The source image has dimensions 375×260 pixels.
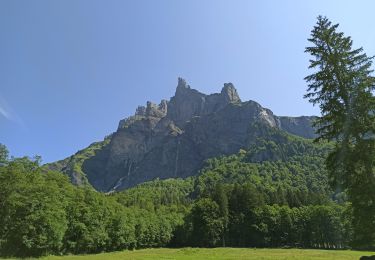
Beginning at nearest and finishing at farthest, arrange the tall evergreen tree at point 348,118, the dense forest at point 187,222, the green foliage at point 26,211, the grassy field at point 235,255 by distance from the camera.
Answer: the tall evergreen tree at point 348,118 < the green foliage at point 26,211 < the grassy field at point 235,255 < the dense forest at point 187,222

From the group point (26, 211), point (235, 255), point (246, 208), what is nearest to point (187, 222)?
point (246, 208)

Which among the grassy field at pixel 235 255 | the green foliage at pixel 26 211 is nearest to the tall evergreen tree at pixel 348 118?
the grassy field at pixel 235 255

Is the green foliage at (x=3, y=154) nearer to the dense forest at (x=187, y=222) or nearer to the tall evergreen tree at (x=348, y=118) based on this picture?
the dense forest at (x=187, y=222)

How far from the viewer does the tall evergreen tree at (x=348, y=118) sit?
86.5ft

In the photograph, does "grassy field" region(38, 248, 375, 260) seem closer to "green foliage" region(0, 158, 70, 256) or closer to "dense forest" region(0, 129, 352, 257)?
"green foliage" region(0, 158, 70, 256)

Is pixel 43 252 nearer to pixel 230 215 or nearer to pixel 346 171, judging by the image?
pixel 346 171

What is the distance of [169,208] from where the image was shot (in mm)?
162125

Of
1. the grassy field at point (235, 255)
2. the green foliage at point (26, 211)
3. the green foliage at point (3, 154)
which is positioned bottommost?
the grassy field at point (235, 255)

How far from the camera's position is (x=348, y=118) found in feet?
89.3

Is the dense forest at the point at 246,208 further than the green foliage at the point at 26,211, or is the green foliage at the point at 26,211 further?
the green foliage at the point at 26,211

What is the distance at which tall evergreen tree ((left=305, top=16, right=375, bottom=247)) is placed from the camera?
26359 mm

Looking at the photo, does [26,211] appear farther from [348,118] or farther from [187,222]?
[187,222]

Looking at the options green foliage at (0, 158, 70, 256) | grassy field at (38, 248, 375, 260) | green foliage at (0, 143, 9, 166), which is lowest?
grassy field at (38, 248, 375, 260)

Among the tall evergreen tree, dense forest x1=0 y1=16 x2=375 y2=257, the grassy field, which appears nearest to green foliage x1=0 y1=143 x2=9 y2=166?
dense forest x1=0 y1=16 x2=375 y2=257
